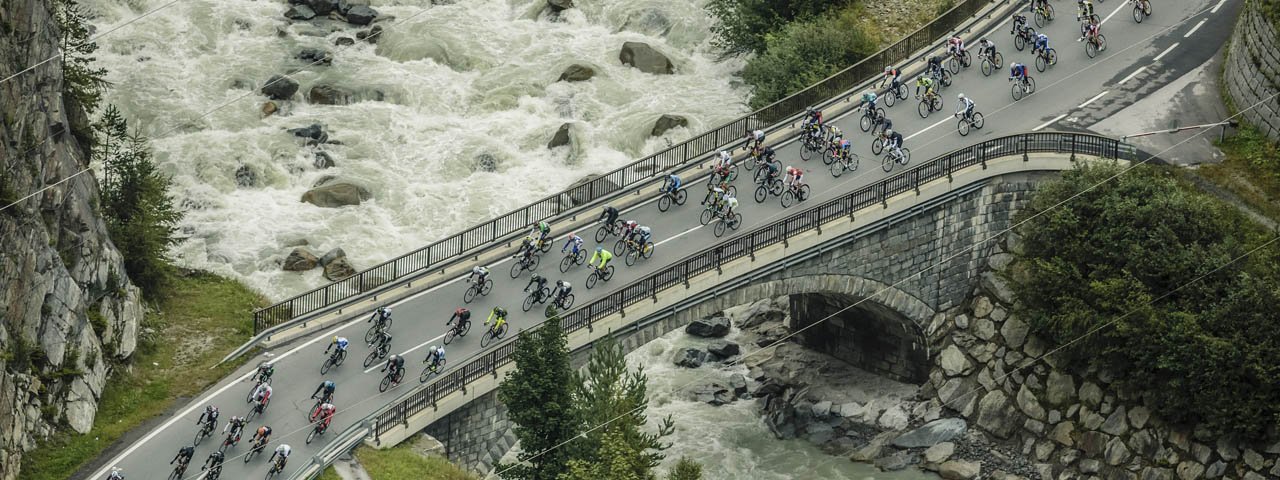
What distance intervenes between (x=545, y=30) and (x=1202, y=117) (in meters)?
33.9

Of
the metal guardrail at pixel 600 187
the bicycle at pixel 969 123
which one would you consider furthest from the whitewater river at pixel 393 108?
the bicycle at pixel 969 123

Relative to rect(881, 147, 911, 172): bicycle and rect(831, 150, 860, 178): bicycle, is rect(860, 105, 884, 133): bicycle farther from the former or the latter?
rect(881, 147, 911, 172): bicycle

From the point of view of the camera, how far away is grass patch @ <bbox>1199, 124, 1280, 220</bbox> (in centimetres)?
6097

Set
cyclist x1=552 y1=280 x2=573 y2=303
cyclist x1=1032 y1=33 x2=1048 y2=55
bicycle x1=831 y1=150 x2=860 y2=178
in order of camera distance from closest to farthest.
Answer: cyclist x1=552 y1=280 x2=573 y2=303 < bicycle x1=831 y1=150 x2=860 y2=178 < cyclist x1=1032 y1=33 x2=1048 y2=55

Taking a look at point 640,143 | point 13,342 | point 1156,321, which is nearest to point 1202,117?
point 1156,321

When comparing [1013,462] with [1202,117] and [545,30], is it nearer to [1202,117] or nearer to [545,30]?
[1202,117]

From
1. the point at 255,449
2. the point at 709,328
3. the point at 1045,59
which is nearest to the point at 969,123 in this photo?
the point at 1045,59

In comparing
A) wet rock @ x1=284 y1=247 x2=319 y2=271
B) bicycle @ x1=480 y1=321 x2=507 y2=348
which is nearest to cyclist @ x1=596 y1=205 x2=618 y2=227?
bicycle @ x1=480 y1=321 x2=507 y2=348

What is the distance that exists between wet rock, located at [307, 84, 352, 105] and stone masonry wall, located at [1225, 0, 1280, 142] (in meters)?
38.4

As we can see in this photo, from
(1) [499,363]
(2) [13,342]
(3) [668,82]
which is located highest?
(3) [668,82]

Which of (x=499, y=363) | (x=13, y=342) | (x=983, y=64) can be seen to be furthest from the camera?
(x=983, y=64)

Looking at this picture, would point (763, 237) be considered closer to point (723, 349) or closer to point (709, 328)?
point (723, 349)

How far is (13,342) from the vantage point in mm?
51312

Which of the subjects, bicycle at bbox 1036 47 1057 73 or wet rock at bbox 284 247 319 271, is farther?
bicycle at bbox 1036 47 1057 73
